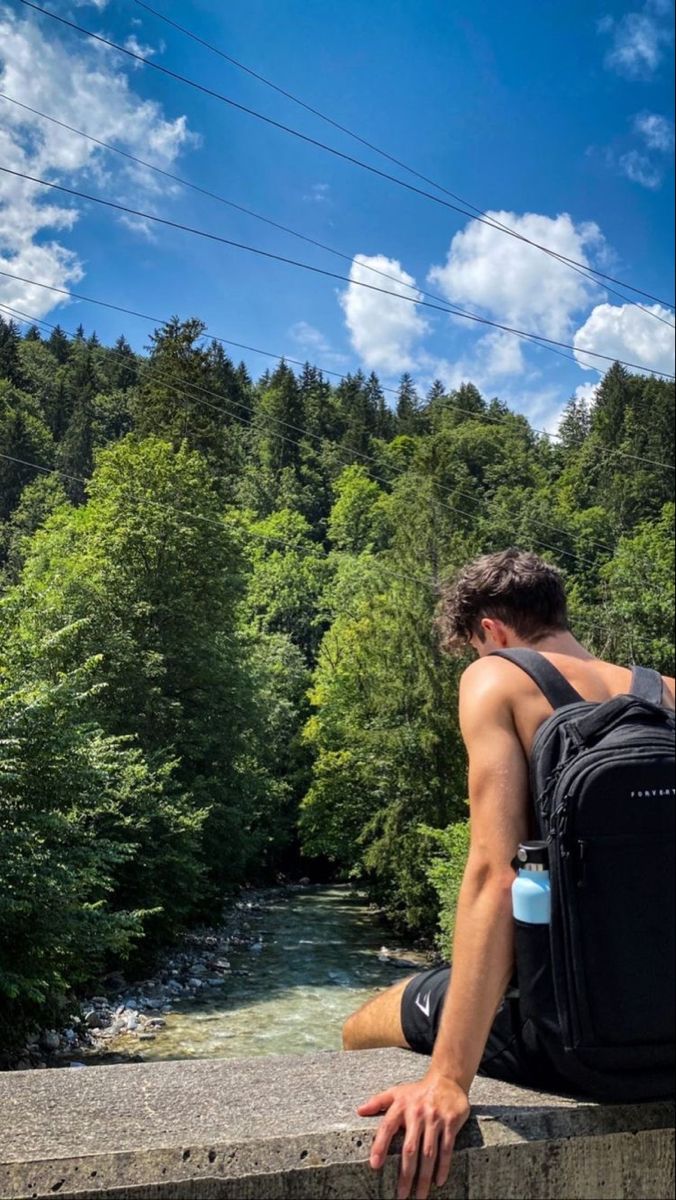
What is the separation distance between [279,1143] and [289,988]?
13668 mm

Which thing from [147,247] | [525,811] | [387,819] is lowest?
[387,819]

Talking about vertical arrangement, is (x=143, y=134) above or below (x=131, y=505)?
above

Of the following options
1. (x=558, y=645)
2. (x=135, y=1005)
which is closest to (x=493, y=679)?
(x=558, y=645)

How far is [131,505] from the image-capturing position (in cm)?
2006

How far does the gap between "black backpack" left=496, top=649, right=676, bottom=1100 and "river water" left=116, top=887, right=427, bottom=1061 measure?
879 cm

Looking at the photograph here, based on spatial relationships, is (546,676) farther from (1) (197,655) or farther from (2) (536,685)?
(1) (197,655)

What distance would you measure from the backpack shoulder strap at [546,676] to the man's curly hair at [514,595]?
0.55 feet

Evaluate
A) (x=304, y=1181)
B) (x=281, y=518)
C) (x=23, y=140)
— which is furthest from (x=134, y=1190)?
(x=281, y=518)

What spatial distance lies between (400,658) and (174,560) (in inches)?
232

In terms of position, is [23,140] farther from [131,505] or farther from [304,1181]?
[304,1181]

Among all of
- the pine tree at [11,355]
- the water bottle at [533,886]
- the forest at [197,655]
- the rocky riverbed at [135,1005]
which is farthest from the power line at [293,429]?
the water bottle at [533,886]

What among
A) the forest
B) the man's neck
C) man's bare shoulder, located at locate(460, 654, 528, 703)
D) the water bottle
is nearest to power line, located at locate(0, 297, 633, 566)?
the forest

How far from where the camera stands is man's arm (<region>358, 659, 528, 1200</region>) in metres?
1.11

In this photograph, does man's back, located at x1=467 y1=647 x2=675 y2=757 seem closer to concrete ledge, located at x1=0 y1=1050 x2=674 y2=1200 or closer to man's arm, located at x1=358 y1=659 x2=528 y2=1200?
man's arm, located at x1=358 y1=659 x2=528 y2=1200
